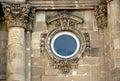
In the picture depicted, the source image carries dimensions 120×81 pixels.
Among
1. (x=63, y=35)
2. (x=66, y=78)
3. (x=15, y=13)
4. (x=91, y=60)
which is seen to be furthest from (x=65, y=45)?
(x=15, y=13)

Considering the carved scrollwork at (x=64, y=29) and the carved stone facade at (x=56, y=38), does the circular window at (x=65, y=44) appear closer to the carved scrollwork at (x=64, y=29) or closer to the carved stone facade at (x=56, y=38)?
the carved stone facade at (x=56, y=38)

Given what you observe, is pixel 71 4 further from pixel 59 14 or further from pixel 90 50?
pixel 90 50

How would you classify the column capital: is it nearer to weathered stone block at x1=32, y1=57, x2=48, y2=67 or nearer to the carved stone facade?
the carved stone facade

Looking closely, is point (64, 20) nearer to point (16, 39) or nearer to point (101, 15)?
point (101, 15)

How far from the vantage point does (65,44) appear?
1831 cm

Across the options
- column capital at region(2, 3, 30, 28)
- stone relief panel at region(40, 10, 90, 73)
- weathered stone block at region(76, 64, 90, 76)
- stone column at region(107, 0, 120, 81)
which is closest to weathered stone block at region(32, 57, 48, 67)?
stone relief panel at region(40, 10, 90, 73)

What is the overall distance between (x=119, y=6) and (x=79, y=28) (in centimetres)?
180

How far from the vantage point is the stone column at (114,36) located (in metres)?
16.9

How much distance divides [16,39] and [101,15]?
10.6ft

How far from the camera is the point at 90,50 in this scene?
1814 centimetres

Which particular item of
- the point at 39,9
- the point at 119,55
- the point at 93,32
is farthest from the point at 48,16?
the point at 119,55

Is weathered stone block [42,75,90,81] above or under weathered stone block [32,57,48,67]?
under

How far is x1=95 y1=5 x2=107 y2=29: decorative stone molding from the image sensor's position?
18.1m

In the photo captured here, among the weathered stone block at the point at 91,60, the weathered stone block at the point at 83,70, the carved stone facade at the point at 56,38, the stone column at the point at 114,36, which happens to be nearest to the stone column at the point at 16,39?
the carved stone facade at the point at 56,38
